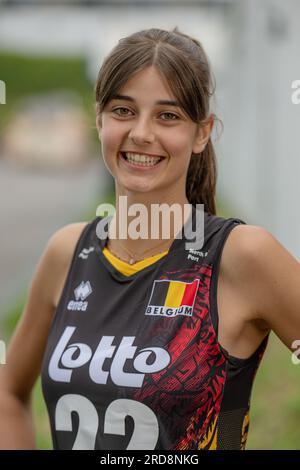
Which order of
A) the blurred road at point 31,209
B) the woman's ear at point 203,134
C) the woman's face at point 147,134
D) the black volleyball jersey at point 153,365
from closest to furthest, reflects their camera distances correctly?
1. the black volleyball jersey at point 153,365
2. the woman's face at point 147,134
3. the woman's ear at point 203,134
4. the blurred road at point 31,209

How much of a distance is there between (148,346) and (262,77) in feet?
29.6

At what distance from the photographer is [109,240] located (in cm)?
325

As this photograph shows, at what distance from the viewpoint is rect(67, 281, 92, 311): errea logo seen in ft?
10.1

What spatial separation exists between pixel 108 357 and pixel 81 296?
317mm

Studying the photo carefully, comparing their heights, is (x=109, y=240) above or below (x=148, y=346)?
above

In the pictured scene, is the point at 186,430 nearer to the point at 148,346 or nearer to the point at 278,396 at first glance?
the point at 148,346

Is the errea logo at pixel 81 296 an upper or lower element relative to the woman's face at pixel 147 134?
lower

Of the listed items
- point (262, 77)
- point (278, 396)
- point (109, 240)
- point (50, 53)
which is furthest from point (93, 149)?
point (109, 240)

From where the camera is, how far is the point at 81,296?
3.11 meters

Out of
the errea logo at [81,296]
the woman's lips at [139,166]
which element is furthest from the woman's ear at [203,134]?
the errea logo at [81,296]

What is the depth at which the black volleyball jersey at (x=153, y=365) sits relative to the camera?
109 inches

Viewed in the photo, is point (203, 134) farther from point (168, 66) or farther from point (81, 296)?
point (81, 296)

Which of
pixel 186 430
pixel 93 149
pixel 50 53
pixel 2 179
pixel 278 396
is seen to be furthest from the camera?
pixel 50 53

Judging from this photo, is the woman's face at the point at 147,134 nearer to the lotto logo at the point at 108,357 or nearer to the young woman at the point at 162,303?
the young woman at the point at 162,303
